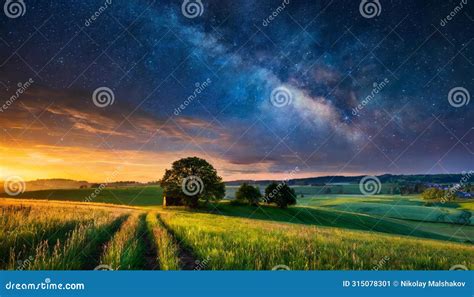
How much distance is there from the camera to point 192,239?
1176cm

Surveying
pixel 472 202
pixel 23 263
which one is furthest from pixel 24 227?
pixel 472 202

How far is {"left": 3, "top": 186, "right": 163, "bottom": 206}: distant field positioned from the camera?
153 feet

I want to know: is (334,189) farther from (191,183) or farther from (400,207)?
(191,183)

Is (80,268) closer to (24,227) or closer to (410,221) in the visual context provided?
(24,227)

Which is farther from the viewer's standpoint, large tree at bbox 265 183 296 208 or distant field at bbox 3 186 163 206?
large tree at bbox 265 183 296 208

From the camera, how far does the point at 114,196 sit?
4900 centimetres

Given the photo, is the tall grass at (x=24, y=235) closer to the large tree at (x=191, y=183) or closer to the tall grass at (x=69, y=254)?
the tall grass at (x=69, y=254)

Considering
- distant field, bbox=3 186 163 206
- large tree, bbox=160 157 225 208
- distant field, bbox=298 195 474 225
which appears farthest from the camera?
distant field, bbox=298 195 474 225

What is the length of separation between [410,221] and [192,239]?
48128 mm

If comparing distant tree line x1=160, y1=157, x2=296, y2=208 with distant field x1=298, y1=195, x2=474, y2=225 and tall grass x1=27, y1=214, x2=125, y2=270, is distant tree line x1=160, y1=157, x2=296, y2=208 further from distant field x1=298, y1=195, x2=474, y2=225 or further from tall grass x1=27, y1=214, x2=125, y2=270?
distant field x1=298, y1=195, x2=474, y2=225

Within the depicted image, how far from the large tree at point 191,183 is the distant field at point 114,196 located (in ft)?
33.4

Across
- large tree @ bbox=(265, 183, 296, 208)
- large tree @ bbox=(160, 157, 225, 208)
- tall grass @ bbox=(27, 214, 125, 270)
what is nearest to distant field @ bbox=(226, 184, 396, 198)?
large tree @ bbox=(265, 183, 296, 208)

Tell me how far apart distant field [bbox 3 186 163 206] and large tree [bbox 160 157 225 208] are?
10.2 meters

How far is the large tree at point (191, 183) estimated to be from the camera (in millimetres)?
33188
